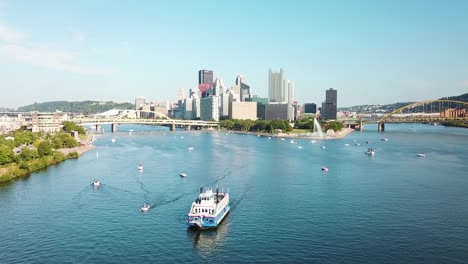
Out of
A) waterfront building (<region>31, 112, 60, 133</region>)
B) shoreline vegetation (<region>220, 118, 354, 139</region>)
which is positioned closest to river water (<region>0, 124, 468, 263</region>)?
waterfront building (<region>31, 112, 60, 133</region>)

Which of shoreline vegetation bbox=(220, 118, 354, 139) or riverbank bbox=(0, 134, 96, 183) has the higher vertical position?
shoreline vegetation bbox=(220, 118, 354, 139)

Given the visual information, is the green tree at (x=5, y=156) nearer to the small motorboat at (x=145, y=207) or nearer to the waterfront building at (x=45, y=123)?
the small motorboat at (x=145, y=207)

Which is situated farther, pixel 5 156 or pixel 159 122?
pixel 159 122

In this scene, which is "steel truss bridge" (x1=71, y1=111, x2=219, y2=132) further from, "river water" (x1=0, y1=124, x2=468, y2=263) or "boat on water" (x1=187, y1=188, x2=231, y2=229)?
"boat on water" (x1=187, y1=188, x2=231, y2=229)

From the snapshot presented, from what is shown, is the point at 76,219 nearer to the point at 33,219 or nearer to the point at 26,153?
the point at 33,219

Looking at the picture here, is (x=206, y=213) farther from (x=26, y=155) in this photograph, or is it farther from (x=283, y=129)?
(x=283, y=129)

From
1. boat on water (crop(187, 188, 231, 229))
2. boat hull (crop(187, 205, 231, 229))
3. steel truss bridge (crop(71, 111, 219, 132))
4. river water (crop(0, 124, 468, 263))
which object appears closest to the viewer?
river water (crop(0, 124, 468, 263))

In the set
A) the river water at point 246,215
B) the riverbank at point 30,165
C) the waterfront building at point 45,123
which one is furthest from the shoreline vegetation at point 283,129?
the riverbank at point 30,165

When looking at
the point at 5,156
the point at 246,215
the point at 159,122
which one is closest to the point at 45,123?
the point at 159,122
